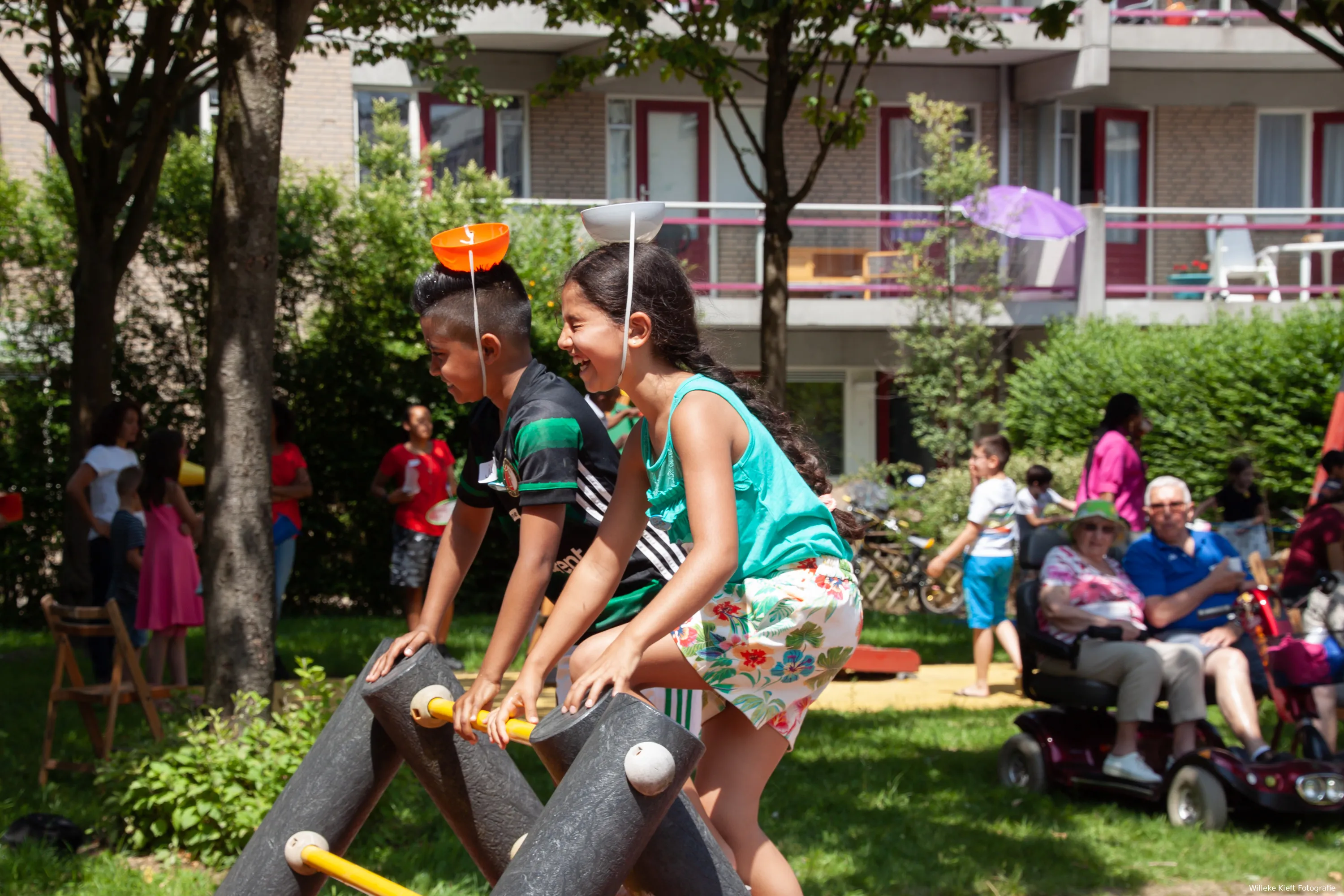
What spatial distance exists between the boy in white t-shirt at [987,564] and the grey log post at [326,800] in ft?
21.6

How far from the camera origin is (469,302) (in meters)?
3.41

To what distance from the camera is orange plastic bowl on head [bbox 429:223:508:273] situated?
3344 millimetres

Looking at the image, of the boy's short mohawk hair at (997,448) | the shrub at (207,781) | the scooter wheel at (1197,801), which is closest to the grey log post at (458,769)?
the shrub at (207,781)

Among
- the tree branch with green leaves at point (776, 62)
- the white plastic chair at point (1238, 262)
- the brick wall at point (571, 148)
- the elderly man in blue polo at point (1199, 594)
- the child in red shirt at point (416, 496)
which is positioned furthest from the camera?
the brick wall at point (571, 148)

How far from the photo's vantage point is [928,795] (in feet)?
21.0

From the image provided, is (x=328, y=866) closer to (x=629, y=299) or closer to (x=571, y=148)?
(x=629, y=299)

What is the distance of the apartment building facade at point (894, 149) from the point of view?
62.8ft

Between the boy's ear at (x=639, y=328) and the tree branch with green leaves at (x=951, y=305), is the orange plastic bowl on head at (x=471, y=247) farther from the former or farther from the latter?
the tree branch with green leaves at (x=951, y=305)

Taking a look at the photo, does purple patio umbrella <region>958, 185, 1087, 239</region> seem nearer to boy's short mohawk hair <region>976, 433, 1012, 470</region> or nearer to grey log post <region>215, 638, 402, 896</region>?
boy's short mohawk hair <region>976, 433, 1012, 470</region>

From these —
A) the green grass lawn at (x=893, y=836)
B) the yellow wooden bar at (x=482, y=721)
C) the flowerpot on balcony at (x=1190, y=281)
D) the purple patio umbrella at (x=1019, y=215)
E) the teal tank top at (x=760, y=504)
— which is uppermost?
the purple patio umbrella at (x=1019, y=215)

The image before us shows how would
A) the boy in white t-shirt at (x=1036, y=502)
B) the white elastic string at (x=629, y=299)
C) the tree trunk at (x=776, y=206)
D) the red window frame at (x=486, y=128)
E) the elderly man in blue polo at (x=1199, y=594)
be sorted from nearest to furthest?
1. the white elastic string at (x=629, y=299)
2. the elderly man in blue polo at (x=1199, y=594)
3. the tree trunk at (x=776, y=206)
4. the boy in white t-shirt at (x=1036, y=502)
5. the red window frame at (x=486, y=128)

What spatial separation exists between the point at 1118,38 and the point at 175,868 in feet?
63.6

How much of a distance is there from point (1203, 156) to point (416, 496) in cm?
1682

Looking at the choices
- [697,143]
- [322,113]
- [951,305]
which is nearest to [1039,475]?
[951,305]
